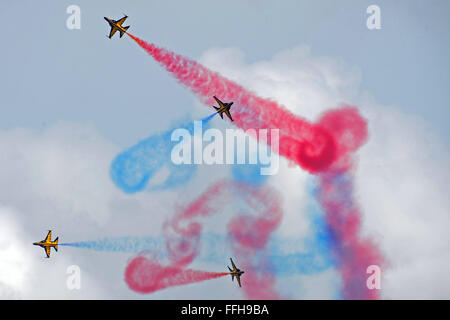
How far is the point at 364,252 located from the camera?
75.4 meters

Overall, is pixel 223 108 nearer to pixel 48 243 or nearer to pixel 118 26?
pixel 118 26

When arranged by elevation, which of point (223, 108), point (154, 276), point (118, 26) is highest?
point (118, 26)

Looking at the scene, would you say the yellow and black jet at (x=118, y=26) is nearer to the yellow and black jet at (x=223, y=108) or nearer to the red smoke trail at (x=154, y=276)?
the yellow and black jet at (x=223, y=108)

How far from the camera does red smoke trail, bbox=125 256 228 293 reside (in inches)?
2803

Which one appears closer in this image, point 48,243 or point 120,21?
point 120,21

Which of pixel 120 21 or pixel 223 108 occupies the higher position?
pixel 120 21

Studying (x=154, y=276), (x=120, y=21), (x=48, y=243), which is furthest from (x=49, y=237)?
(x=120, y=21)

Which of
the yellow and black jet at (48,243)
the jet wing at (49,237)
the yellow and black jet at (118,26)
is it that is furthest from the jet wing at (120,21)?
the yellow and black jet at (48,243)

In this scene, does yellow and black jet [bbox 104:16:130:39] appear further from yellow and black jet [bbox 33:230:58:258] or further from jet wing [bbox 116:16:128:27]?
yellow and black jet [bbox 33:230:58:258]

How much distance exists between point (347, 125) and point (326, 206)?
10405 millimetres

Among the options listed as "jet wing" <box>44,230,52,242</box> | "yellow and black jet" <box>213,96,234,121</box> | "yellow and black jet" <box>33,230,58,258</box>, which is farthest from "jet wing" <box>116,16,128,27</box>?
"yellow and black jet" <box>33,230,58,258</box>

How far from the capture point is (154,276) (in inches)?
2820
